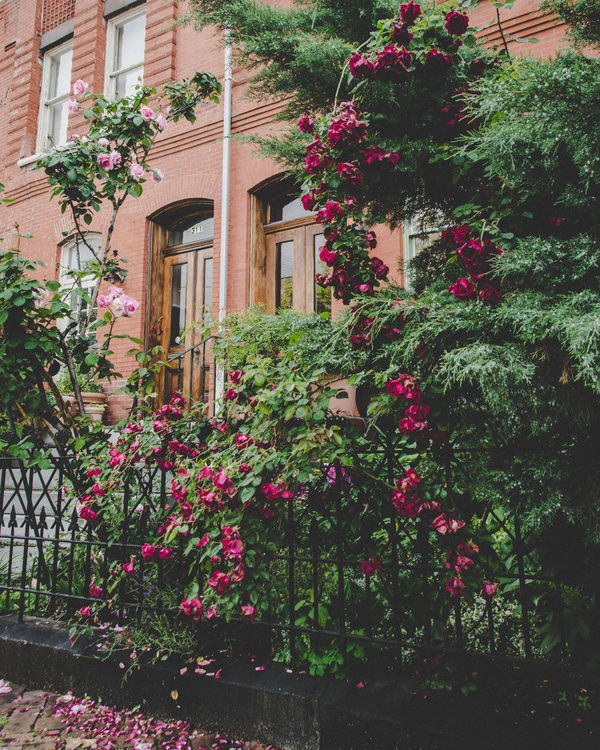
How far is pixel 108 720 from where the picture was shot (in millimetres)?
2367

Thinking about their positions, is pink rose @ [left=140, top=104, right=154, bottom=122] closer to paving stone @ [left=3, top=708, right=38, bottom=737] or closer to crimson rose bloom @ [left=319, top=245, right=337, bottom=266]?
crimson rose bloom @ [left=319, top=245, right=337, bottom=266]

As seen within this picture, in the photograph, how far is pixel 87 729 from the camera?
231 centimetres

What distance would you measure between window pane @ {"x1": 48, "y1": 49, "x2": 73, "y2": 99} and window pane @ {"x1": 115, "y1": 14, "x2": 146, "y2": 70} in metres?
1.38

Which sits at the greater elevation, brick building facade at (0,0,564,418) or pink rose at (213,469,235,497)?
brick building facade at (0,0,564,418)

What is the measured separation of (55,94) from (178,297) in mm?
5620

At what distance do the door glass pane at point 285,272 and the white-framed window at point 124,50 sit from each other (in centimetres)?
455

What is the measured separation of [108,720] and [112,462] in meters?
1.16

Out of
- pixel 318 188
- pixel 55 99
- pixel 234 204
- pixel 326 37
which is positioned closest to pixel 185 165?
pixel 234 204

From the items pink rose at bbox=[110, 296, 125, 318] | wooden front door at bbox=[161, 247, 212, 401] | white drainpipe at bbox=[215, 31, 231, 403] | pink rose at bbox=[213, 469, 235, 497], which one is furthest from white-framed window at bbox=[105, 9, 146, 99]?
A: pink rose at bbox=[213, 469, 235, 497]

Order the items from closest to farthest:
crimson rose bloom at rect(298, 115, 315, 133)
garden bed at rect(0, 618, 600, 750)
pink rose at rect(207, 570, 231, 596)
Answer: garden bed at rect(0, 618, 600, 750)
pink rose at rect(207, 570, 231, 596)
crimson rose bloom at rect(298, 115, 315, 133)

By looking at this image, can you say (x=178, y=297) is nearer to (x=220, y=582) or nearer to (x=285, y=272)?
(x=285, y=272)

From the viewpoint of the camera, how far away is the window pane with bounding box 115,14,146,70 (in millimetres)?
9359

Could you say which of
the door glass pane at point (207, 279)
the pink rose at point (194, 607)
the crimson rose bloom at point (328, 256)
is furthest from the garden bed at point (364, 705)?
the door glass pane at point (207, 279)

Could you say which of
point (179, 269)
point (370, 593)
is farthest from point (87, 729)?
point (179, 269)
